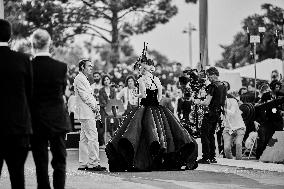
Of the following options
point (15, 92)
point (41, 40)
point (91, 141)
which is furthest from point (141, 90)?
point (15, 92)

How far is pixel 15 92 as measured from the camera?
30.5 ft

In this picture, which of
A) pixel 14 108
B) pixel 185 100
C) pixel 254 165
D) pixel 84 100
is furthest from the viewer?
pixel 185 100

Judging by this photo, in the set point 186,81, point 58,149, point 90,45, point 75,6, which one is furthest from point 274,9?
point 58,149

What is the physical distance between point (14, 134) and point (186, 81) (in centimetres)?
1171

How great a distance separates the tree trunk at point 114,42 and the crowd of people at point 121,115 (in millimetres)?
23729

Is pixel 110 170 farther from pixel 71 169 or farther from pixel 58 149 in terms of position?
pixel 58 149

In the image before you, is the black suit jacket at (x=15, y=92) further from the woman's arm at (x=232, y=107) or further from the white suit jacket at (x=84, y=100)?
the woman's arm at (x=232, y=107)

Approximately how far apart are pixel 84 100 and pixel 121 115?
9.55m

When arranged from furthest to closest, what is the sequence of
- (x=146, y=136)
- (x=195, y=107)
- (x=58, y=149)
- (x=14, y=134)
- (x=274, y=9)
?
(x=274, y=9) → (x=195, y=107) → (x=146, y=136) → (x=58, y=149) → (x=14, y=134)

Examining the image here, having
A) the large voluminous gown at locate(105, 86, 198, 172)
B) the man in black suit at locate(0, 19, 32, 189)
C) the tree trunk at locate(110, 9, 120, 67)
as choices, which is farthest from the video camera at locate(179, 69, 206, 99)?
the tree trunk at locate(110, 9, 120, 67)

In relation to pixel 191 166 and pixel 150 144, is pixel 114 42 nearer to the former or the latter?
pixel 191 166

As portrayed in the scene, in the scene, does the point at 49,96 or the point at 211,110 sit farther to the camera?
the point at 211,110

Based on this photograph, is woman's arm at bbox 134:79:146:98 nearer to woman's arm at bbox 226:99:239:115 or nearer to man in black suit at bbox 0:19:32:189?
woman's arm at bbox 226:99:239:115

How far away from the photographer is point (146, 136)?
1627cm
